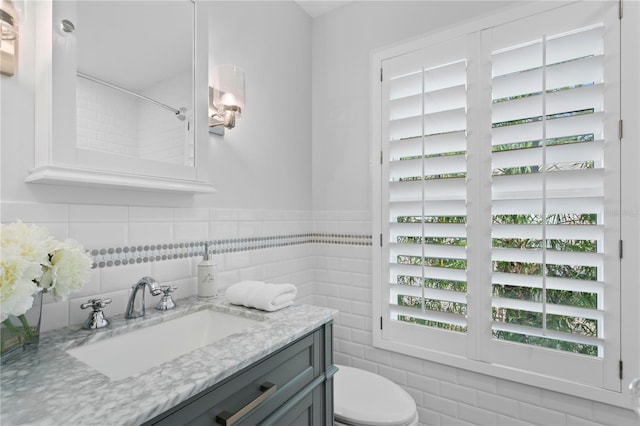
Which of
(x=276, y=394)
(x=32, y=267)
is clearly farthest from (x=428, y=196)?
(x=32, y=267)

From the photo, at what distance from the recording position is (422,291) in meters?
1.69

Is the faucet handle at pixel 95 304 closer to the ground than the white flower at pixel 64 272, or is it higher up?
closer to the ground

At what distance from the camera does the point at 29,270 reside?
2.12ft

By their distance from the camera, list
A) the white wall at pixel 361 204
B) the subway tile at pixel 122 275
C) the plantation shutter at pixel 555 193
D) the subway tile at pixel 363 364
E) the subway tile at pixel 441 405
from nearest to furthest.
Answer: the subway tile at pixel 122 275
the plantation shutter at pixel 555 193
the white wall at pixel 361 204
the subway tile at pixel 441 405
the subway tile at pixel 363 364

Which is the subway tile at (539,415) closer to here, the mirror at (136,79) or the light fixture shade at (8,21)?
the mirror at (136,79)

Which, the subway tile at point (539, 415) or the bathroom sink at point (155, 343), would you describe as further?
the subway tile at point (539, 415)

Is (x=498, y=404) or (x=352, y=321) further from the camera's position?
(x=352, y=321)

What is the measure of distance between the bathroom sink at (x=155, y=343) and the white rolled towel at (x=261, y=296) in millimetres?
56

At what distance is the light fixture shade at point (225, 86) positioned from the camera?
1422mm

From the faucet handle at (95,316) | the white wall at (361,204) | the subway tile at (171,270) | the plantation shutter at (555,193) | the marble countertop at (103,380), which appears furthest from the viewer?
the white wall at (361,204)

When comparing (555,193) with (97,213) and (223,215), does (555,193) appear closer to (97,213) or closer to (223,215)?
(223,215)

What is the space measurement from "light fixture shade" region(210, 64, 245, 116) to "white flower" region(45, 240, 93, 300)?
2.92 ft

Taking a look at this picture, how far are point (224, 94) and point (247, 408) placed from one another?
1227 mm

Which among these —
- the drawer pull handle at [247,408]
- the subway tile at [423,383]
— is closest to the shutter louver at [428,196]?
the subway tile at [423,383]
